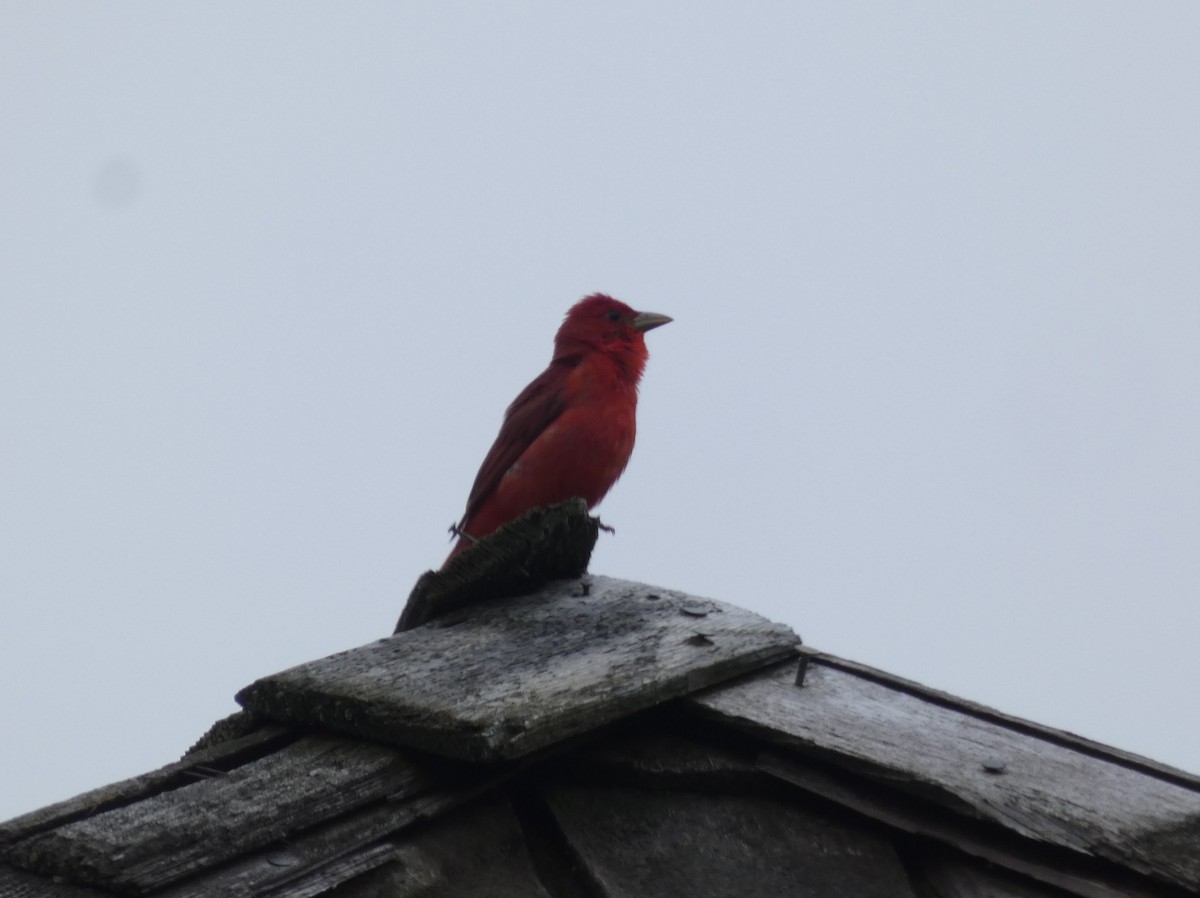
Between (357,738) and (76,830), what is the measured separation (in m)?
0.47

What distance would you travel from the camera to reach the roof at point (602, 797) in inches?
79.7

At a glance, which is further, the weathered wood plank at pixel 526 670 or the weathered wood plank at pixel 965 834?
the weathered wood plank at pixel 526 670

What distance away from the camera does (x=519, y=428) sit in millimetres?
5508

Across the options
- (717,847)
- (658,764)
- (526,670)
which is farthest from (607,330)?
(717,847)

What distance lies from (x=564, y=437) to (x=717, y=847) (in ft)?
10.5

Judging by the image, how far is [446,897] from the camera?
203cm

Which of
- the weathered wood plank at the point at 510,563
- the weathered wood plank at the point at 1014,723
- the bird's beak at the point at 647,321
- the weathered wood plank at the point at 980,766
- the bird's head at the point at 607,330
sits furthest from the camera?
the bird's beak at the point at 647,321

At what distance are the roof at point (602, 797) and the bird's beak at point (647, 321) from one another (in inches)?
139

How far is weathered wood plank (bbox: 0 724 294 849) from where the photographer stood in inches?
83.2

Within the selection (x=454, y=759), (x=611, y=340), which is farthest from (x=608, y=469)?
(x=454, y=759)

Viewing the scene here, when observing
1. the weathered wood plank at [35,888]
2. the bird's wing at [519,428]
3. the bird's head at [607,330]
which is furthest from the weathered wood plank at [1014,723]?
the bird's head at [607,330]

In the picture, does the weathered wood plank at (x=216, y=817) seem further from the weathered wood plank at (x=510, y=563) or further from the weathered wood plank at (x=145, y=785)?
the weathered wood plank at (x=510, y=563)

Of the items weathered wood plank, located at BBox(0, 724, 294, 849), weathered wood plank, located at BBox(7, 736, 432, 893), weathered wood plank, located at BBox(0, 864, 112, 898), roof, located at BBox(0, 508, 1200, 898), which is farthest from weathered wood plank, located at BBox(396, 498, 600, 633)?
weathered wood plank, located at BBox(0, 864, 112, 898)

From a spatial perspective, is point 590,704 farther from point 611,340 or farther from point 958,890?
point 611,340
